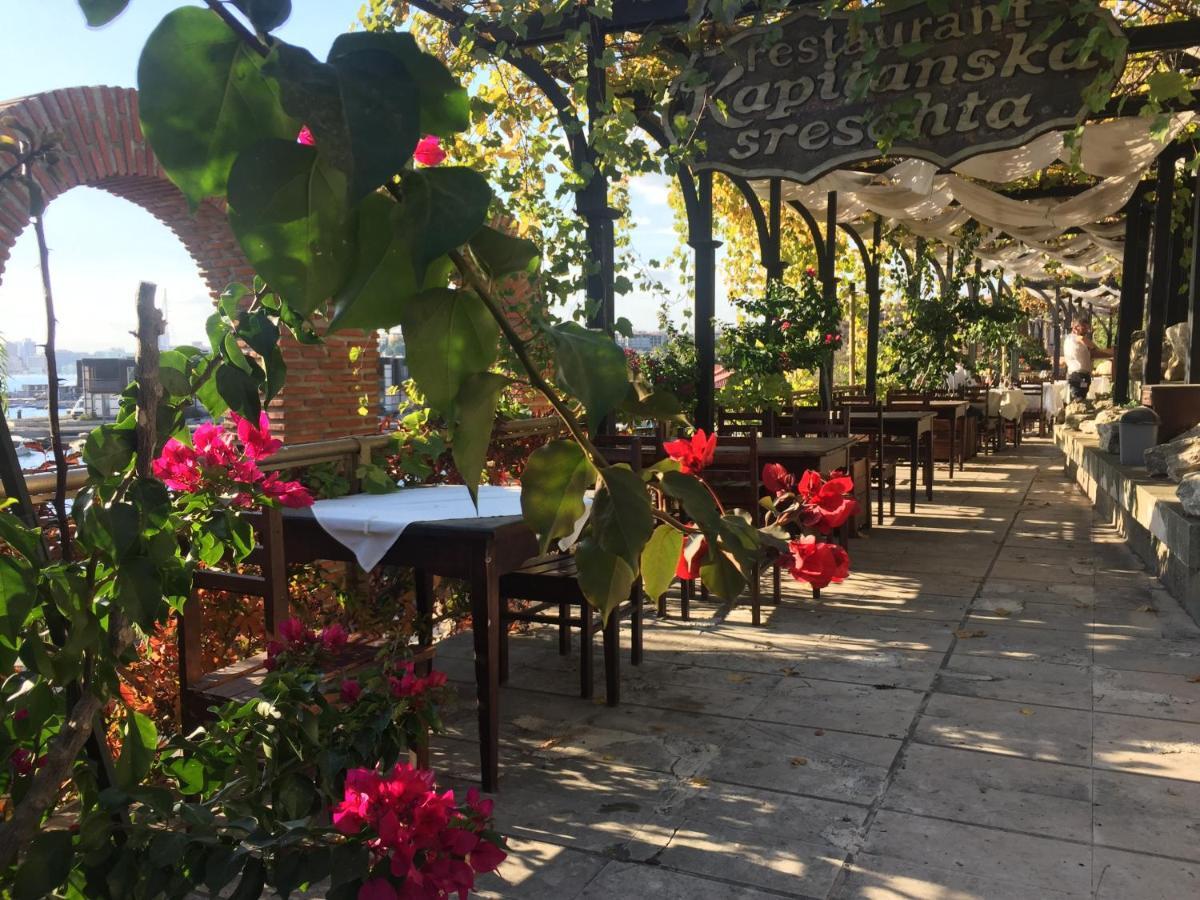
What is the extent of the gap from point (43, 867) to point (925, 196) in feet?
29.4

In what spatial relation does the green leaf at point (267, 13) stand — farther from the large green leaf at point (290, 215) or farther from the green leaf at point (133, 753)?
the green leaf at point (133, 753)

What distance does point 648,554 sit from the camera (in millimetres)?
520

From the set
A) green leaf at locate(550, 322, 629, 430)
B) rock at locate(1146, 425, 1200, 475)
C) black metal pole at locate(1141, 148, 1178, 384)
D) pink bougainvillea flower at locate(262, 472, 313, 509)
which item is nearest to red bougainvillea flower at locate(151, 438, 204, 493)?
pink bougainvillea flower at locate(262, 472, 313, 509)

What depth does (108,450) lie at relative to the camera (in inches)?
37.3

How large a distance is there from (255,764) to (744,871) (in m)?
1.31

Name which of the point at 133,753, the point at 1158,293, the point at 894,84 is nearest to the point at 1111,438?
the point at 1158,293

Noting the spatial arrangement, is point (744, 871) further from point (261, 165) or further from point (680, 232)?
point (680, 232)

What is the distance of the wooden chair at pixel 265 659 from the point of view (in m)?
2.31

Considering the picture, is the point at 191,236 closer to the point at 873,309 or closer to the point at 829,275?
the point at 829,275

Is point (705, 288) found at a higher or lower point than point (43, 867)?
higher

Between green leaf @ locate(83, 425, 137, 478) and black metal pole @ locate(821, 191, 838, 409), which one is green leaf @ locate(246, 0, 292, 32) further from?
black metal pole @ locate(821, 191, 838, 409)

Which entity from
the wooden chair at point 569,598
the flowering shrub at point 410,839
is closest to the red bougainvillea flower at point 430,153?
the flowering shrub at point 410,839

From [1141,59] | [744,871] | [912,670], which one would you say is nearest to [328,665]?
[744,871]

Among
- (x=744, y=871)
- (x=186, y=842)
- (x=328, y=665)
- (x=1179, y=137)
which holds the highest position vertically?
(x=1179, y=137)
